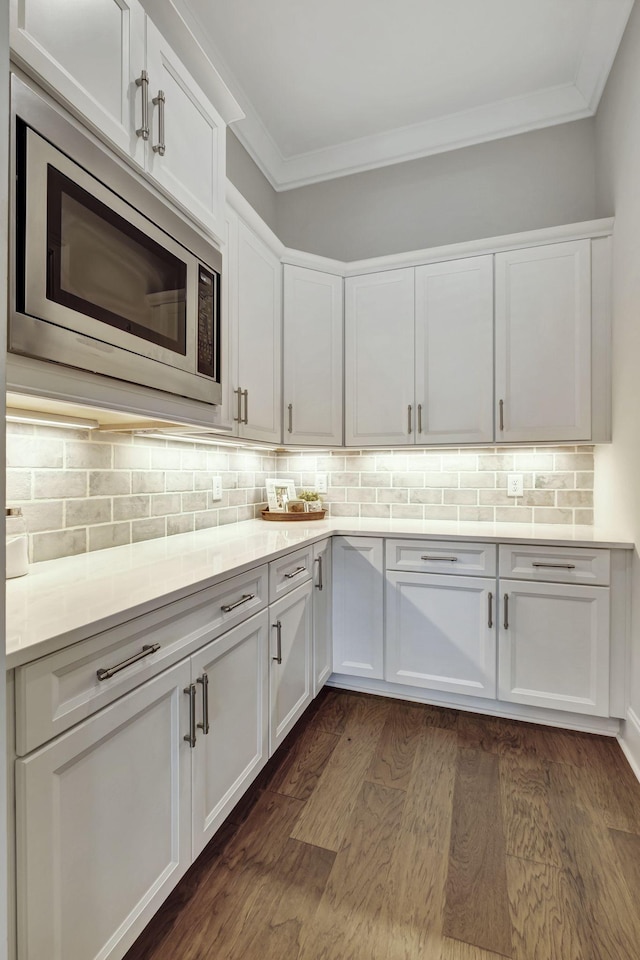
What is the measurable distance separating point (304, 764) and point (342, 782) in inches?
6.8

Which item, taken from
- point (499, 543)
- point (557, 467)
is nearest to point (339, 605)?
point (499, 543)

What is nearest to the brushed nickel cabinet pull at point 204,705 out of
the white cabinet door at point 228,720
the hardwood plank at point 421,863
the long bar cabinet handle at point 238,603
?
the white cabinet door at point 228,720

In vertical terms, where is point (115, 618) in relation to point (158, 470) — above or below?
below

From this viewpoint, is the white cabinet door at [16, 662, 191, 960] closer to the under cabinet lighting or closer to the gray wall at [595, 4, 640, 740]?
the under cabinet lighting

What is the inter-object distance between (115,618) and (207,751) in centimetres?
57

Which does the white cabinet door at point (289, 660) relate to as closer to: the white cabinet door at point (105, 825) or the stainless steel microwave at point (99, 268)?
the white cabinet door at point (105, 825)

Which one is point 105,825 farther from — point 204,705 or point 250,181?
point 250,181

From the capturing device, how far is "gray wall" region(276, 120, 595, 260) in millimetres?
2541

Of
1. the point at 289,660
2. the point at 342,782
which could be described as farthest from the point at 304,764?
the point at 289,660

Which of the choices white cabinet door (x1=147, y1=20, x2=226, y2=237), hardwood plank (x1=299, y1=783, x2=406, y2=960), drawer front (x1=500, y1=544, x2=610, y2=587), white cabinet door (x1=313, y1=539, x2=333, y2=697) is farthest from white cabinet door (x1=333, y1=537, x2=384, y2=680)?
white cabinet door (x1=147, y1=20, x2=226, y2=237)

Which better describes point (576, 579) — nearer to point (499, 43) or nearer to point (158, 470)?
point (158, 470)

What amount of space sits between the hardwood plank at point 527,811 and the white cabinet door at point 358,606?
2.29ft

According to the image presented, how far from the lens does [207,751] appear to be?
124 cm

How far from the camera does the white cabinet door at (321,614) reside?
2.10 meters
